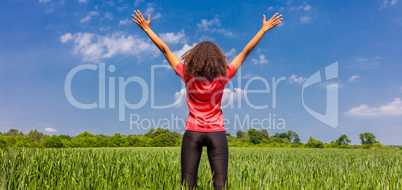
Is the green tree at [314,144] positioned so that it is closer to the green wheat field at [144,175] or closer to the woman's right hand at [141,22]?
the green wheat field at [144,175]

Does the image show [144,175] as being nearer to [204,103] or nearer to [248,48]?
[204,103]

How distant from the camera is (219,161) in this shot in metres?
2.99

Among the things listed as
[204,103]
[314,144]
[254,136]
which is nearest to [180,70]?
[204,103]

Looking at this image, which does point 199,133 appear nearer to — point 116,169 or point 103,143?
point 116,169

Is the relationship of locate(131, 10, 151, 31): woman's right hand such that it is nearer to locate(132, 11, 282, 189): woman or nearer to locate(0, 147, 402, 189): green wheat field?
locate(132, 11, 282, 189): woman

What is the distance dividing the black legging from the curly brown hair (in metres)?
0.70

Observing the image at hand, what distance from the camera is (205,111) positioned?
9.71ft

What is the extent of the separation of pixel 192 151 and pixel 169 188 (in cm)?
67

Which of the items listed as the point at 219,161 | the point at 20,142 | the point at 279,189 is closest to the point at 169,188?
the point at 219,161

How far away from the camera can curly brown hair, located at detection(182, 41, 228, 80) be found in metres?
2.97

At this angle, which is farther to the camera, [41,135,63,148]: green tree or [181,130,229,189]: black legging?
[41,135,63,148]: green tree

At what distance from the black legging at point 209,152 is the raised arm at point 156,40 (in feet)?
3.09

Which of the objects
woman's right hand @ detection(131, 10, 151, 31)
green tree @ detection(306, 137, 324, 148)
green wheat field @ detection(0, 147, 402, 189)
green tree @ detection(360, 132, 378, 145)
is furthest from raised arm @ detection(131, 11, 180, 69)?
green tree @ detection(360, 132, 378, 145)

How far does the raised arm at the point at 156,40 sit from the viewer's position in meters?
3.25
